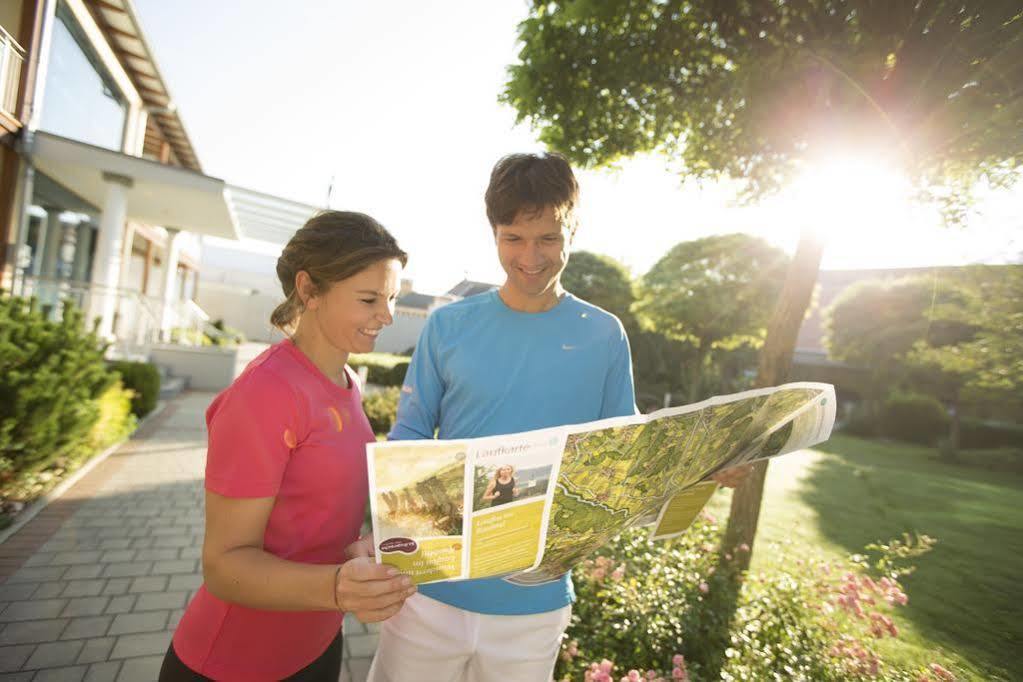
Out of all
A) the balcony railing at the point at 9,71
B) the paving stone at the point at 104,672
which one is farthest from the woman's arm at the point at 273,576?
the balcony railing at the point at 9,71

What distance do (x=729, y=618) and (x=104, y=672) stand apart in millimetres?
3067

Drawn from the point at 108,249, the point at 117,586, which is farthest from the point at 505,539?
the point at 108,249

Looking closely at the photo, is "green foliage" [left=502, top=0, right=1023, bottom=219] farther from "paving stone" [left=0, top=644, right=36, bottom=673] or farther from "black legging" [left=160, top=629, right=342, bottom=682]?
"paving stone" [left=0, top=644, right=36, bottom=673]

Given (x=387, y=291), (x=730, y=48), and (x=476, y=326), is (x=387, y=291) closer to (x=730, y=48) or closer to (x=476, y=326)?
(x=476, y=326)

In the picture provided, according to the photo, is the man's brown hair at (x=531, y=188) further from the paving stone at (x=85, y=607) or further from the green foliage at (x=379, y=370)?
the green foliage at (x=379, y=370)

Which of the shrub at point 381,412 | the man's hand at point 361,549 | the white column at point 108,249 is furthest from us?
the white column at point 108,249

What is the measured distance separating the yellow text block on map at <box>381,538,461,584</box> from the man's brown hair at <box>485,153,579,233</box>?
36.7 inches

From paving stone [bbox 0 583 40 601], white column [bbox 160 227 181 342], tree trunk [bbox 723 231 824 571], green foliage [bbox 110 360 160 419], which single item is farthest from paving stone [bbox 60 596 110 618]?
white column [bbox 160 227 181 342]

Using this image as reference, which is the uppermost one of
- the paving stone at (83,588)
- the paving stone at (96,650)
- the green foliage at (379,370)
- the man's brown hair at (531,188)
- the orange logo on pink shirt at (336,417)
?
the man's brown hair at (531,188)

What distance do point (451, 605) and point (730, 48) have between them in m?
2.90

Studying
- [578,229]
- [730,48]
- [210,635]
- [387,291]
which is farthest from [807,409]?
[730,48]

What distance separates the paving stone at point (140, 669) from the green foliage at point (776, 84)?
3705mm

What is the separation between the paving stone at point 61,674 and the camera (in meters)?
2.41

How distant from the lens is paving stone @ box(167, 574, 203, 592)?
3.41 meters
